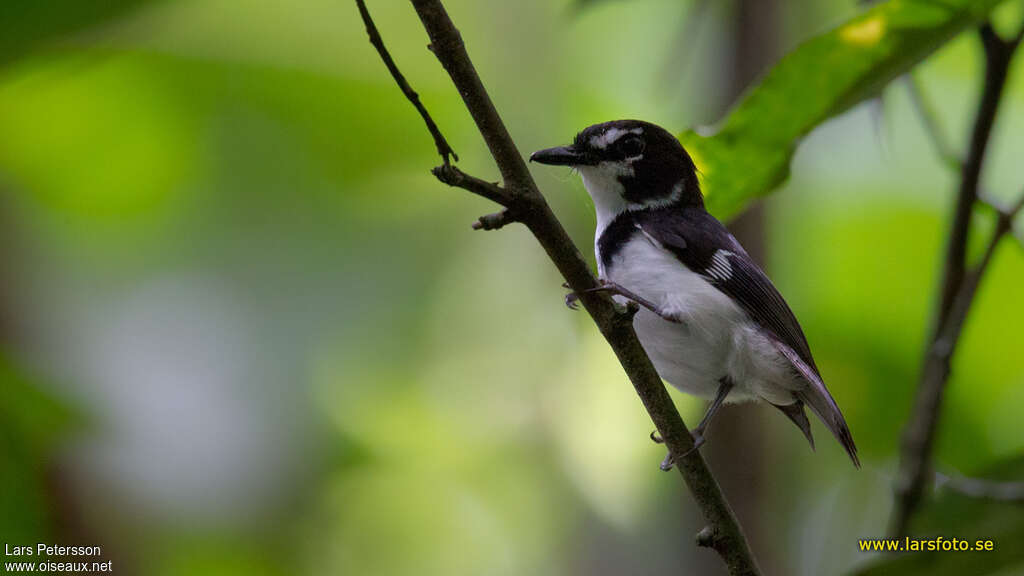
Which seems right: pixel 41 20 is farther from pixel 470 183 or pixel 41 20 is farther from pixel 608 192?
pixel 608 192

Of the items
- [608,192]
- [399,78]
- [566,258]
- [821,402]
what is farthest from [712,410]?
[399,78]

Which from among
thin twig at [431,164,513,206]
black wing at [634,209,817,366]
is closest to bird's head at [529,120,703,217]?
black wing at [634,209,817,366]

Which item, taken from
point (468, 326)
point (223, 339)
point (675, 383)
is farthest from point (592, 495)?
point (223, 339)

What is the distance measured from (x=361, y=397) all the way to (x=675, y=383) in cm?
174

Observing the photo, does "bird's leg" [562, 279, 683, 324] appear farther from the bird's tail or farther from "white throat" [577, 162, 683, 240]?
"white throat" [577, 162, 683, 240]

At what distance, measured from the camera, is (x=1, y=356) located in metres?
2.85

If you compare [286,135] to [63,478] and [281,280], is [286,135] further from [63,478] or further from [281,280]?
[63,478]

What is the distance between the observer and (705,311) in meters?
2.66

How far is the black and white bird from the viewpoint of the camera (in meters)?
2.67

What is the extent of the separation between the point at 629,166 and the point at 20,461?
187cm

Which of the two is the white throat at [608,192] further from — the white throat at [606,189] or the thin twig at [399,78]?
the thin twig at [399,78]

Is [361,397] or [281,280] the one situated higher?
[281,280]

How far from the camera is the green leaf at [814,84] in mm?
2277

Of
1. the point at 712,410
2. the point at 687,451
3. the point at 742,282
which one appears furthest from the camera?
the point at 742,282
